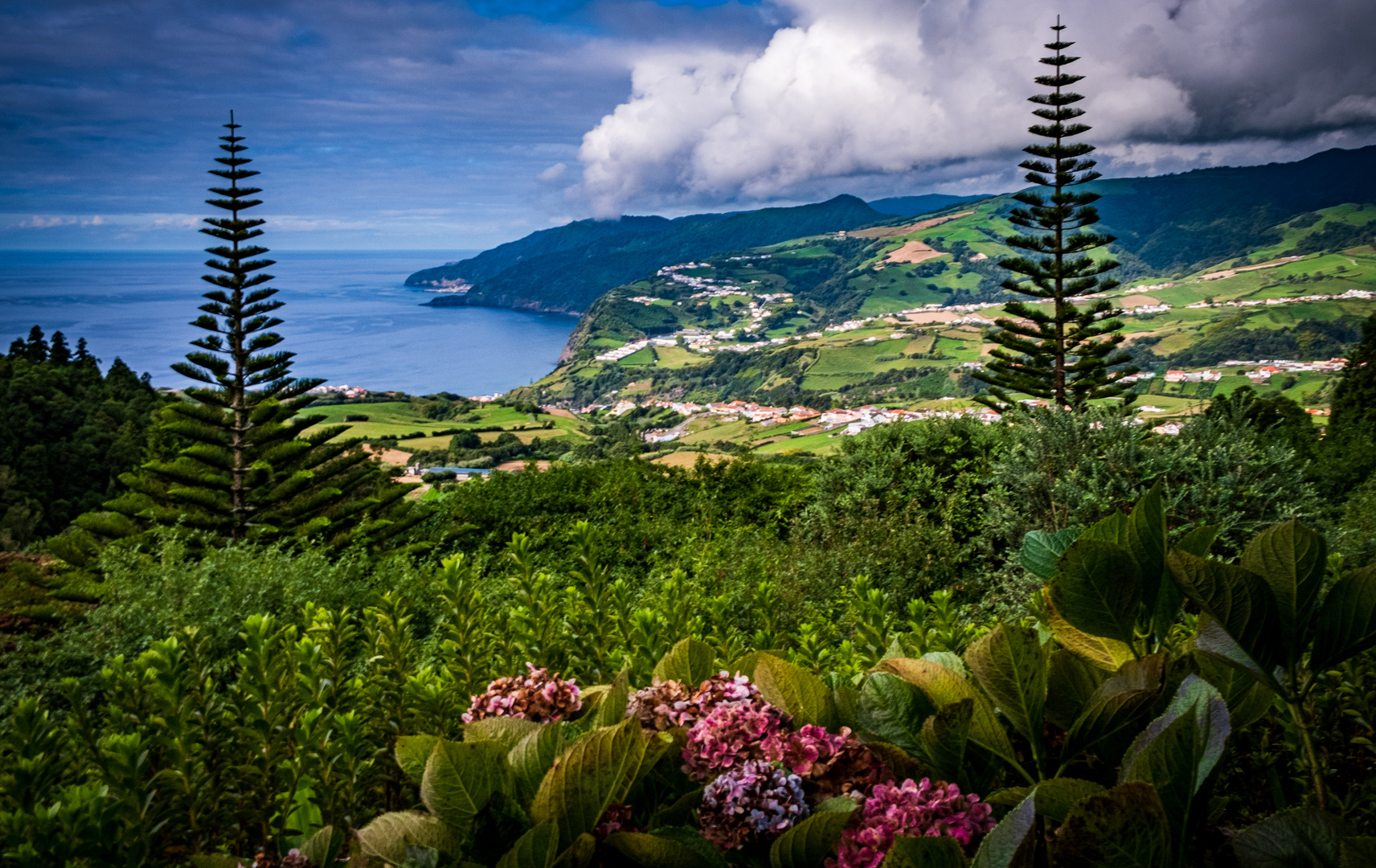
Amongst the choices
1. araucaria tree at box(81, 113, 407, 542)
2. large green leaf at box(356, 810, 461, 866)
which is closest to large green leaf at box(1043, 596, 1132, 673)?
large green leaf at box(356, 810, 461, 866)

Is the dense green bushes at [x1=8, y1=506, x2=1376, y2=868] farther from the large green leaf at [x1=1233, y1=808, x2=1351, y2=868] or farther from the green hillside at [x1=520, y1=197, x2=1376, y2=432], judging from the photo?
the green hillside at [x1=520, y1=197, x2=1376, y2=432]

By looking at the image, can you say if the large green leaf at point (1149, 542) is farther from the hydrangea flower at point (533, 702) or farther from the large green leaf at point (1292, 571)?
the hydrangea flower at point (533, 702)

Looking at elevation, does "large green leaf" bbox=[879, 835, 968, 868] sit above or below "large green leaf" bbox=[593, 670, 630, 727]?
above

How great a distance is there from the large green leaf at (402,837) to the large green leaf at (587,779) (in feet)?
0.40

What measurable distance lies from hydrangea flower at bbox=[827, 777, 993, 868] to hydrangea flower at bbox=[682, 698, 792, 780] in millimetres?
146

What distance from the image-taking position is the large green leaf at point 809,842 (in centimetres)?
76

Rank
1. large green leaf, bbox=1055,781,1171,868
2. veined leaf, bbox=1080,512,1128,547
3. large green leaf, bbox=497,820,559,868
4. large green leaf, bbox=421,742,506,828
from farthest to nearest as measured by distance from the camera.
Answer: veined leaf, bbox=1080,512,1128,547 → large green leaf, bbox=421,742,506,828 → large green leaf, bbox=497,820,559,868 → large green leaf, bbox=1055,781,1171,868

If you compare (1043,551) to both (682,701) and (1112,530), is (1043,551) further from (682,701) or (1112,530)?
(682,701)

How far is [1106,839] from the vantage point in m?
0.62

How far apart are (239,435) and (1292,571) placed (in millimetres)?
16707

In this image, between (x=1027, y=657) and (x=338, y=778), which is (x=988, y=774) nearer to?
(x=1027, y=657)

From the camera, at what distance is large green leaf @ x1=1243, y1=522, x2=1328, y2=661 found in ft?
2.62

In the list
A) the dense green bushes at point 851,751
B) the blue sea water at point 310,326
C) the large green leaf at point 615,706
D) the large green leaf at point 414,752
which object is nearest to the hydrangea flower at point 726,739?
the dense green bushes at point 851,751

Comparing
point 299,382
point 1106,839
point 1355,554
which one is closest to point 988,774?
point 1106,839
